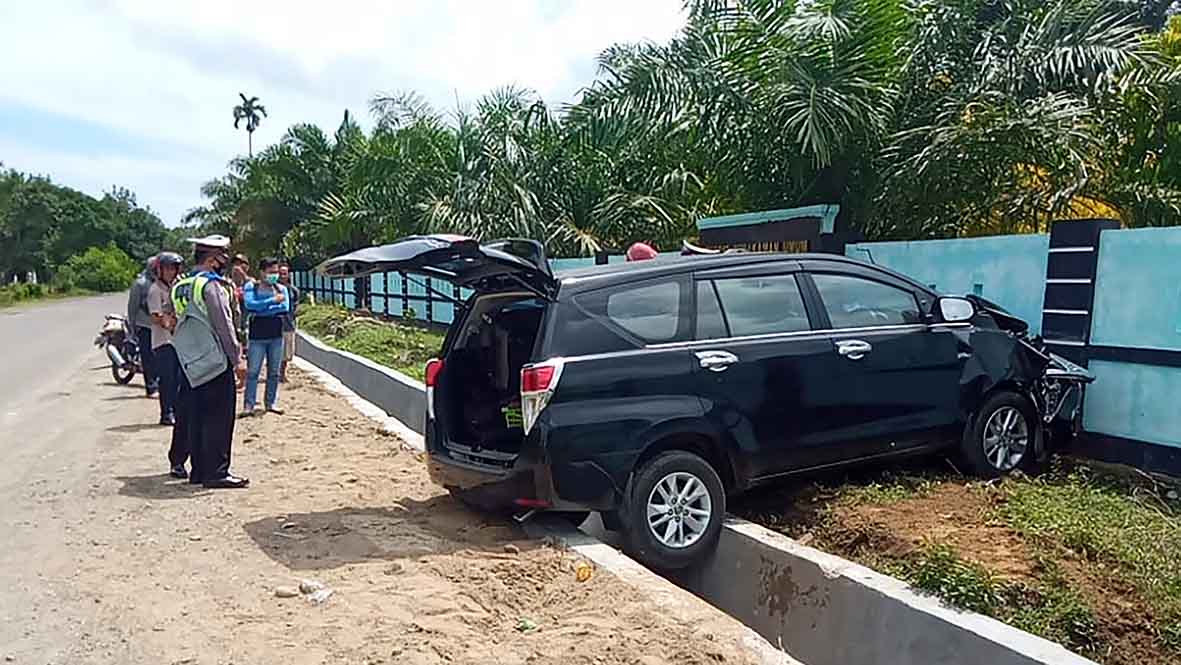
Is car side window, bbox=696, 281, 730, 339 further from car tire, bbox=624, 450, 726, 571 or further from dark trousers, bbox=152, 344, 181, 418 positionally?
dark trousers, bbox=152, 344, 181, 418

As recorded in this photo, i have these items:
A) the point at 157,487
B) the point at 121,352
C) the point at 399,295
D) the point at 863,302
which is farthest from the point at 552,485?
the point at 399,295

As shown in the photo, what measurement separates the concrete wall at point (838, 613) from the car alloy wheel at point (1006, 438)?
71.0 inches

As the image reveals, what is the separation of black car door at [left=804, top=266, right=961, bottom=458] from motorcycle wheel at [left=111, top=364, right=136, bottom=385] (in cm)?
1174

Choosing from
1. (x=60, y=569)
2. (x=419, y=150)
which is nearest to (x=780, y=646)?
(x=60, y=569)

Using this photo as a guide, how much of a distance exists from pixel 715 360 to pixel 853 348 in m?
1.01

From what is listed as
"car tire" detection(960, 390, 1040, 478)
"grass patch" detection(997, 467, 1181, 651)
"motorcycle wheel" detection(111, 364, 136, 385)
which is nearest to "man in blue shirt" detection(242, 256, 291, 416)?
"motorcycle wheel" detection(111, 364, 136, 385)

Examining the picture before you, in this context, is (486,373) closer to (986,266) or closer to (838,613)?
(838,613)

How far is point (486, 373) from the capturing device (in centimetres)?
650

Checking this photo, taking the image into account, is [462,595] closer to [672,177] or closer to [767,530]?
[767,530]

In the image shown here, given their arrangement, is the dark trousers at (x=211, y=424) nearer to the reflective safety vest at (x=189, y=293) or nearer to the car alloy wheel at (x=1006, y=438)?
the reflective safety vest at (x=189, y=293)

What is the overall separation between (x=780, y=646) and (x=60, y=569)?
3.92 meters

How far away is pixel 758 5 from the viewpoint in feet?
35.4

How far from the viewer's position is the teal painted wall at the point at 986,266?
7480 mm

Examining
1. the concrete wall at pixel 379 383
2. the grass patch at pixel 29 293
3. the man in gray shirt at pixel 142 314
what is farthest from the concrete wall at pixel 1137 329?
the grass patch at pixel 29 293
